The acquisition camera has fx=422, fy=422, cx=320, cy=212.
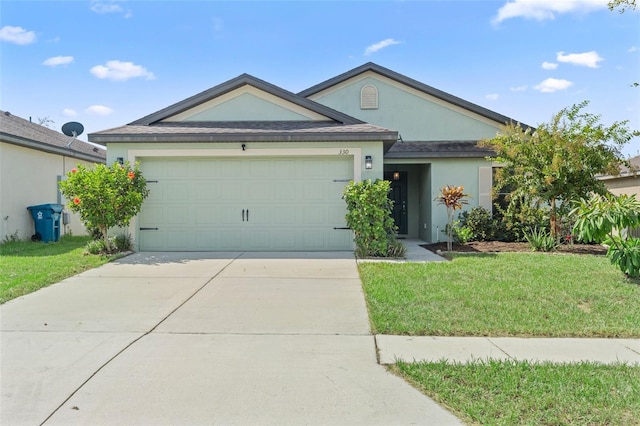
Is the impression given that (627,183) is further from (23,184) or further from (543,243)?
(23,184)

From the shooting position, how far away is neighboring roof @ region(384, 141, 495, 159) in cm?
1321

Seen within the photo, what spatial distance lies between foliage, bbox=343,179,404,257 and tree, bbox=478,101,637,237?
421cm

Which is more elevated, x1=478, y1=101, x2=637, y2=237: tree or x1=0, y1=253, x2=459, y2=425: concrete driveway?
x1=478, y1=101, x2=637, y2=237: tree

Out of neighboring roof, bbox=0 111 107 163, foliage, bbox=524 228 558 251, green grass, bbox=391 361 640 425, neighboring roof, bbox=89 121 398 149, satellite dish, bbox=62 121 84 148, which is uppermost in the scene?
satellite dish, bbox=62 121 84 148

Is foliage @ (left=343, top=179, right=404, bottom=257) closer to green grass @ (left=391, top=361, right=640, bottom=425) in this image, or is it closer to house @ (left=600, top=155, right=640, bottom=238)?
green grass @ (left=391, top=361, right=640, bottom=425)

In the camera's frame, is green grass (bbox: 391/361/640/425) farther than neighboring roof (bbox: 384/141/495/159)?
No

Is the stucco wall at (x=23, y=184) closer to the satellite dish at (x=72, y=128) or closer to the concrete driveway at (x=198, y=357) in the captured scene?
the satellite dish at (x=72, y=128)

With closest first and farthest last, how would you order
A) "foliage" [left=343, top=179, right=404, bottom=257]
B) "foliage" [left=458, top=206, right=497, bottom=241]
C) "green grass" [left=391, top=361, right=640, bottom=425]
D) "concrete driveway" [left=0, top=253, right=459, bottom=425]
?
1. "green grass" [left=391, top=361, right=640, bottom=425]
2. "concrete driveway" [left=0, top=253, right=459, bottom=425]
3. "foliage" [left=343, top=179, right=404, bottom=257]
4. "foliage" [left=458, top=206, right=497, bottom=241]

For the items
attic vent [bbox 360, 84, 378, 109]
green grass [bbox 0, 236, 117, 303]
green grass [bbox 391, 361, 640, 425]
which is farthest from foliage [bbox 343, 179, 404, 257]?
attic vent [bbox 360, 84, 378, 109]

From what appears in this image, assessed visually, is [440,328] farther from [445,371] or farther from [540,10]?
[540,10]

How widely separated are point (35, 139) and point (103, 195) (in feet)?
19.2

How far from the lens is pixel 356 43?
49.6 feet

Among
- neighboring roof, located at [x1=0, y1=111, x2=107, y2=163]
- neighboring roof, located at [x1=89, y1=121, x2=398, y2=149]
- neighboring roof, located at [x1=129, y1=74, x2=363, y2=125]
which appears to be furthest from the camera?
neighboring roof, located at [x1=0, y1=111, x2=107, y2=163]

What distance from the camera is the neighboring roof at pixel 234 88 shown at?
36.5ft
